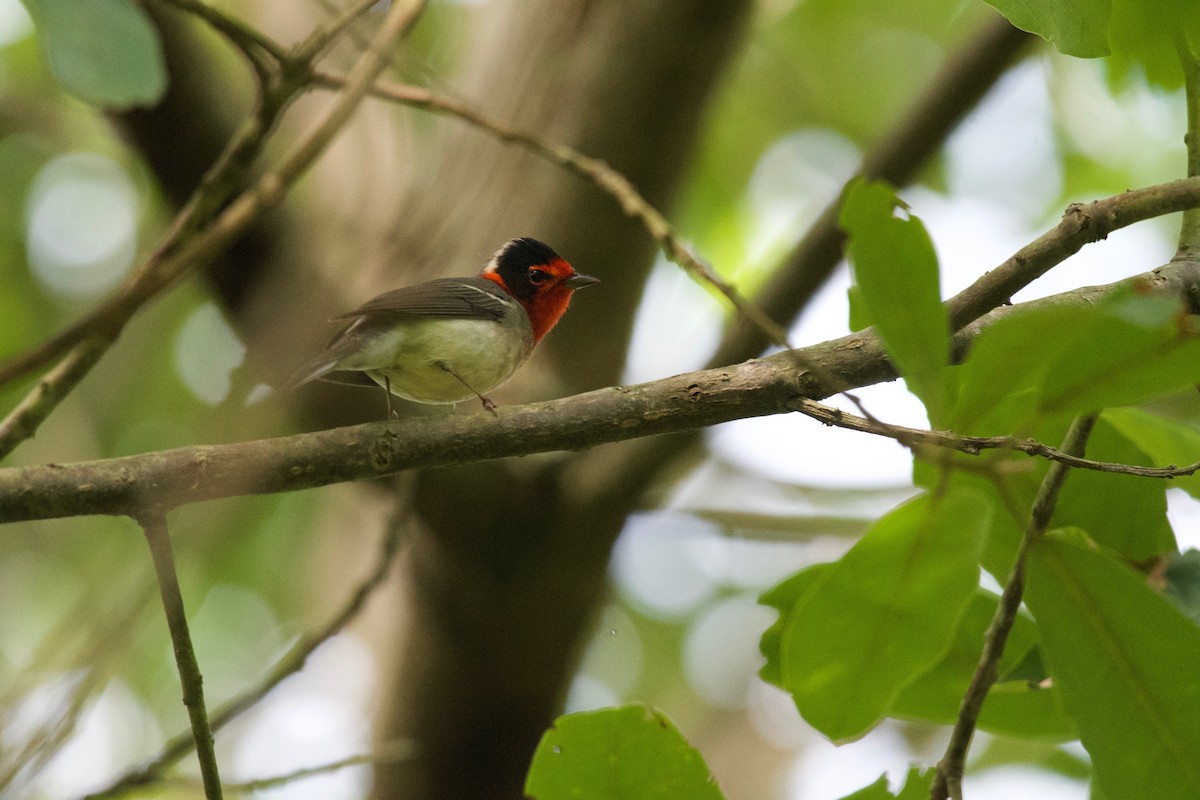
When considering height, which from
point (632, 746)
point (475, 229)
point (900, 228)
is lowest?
point (632, 746)

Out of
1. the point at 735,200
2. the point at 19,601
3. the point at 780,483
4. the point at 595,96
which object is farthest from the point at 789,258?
the point at 19,601

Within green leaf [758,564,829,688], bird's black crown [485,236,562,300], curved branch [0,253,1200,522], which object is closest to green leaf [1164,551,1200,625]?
curved branch [0,253,1200,522]

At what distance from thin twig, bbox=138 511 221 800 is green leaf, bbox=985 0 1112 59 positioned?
1539 mm

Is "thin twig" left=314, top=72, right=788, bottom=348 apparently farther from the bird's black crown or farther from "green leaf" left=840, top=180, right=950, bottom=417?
the bird's black crown

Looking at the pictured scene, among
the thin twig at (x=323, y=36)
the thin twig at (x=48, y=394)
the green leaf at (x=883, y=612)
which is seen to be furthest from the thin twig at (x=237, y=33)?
the green leaf at (x=883, y=612)

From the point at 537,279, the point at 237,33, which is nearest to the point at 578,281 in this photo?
the point at 537,279

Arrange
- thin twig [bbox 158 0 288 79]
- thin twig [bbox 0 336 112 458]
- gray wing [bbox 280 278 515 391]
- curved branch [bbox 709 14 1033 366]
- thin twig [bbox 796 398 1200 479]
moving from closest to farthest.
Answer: thin twig [bbox 796 398 1200 479] → thin twig [bbox 0 336 112 458] → thin twig [bbox 158 0 288 79] → gray wing [bbox 280 278 515 391] → curved branch [bbox 709 14 1033 366]

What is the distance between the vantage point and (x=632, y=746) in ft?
5.40

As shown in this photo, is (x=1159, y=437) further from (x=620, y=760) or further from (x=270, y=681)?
(x=270, y=681)

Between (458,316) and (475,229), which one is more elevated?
(475,229)

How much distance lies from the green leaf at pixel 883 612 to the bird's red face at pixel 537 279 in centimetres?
263

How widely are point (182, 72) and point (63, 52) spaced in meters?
1.56

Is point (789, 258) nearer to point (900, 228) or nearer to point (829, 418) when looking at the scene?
point (829, 418)

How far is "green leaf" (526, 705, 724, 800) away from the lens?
64.8 inches
